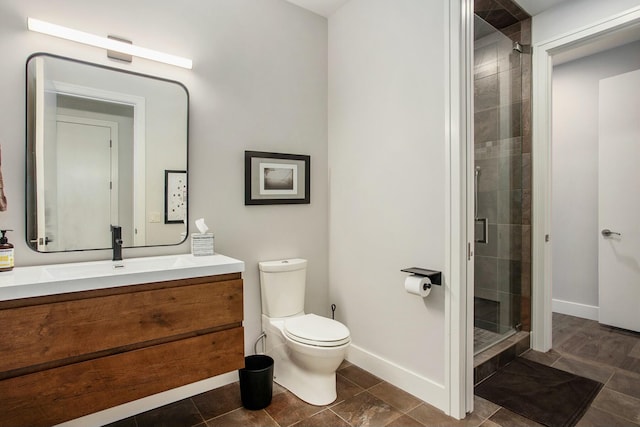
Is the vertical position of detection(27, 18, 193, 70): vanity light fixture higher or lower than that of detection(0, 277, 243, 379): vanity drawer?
higher

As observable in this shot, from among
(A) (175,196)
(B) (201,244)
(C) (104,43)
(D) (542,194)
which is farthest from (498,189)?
(C) (104,43)

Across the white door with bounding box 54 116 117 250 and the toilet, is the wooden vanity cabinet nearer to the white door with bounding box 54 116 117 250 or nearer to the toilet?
the toilet

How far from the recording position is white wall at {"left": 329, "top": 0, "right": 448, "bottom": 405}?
2016mm

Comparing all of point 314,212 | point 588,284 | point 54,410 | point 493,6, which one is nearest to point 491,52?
point 493,6

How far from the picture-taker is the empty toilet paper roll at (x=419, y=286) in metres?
1.95

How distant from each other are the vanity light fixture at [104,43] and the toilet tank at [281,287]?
1.39 m

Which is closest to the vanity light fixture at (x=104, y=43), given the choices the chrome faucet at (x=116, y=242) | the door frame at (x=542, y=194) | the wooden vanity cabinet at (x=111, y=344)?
the chrome faucet at (x=116, y=242)

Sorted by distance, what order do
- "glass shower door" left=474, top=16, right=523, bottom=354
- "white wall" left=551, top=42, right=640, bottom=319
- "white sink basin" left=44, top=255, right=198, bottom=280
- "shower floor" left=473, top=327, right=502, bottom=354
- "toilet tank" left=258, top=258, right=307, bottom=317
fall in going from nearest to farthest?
1. "white sink basin" left=44, top=255, right=198, bottom=280
2. "toilet tank" left=258, top=258, right=307, bottom=317
3. "shower floor" left=473, top=327, right=502, bottom=354
4. "glass shower door" left=474, top=16, right=523, bottom=354
5. "white wall" left=551, top=42, right=640, bottom=319

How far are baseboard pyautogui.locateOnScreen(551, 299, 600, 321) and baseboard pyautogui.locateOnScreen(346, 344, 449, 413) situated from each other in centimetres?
229

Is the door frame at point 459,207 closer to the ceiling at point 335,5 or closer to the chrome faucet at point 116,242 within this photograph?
the ceiling at point 335,5

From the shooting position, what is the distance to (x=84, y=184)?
1863 mm

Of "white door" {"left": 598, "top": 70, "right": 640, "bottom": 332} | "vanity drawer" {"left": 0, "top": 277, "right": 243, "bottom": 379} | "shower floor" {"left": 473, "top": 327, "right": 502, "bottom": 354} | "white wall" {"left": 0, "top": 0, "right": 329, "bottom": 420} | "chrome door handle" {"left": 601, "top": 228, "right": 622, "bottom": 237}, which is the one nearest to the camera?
"vanity drawer" {"left": 0, "top": 277, "right": 243, "bottom": 379}

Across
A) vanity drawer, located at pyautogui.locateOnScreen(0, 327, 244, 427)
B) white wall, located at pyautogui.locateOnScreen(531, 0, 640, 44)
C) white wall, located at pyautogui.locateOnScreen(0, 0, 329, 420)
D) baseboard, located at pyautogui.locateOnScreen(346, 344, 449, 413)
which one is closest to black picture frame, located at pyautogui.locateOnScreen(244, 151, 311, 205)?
white wall, located at pyautogui.locateOnScreen(0, 0, 329, 420)

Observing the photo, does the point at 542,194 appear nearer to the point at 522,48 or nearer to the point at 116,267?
the point at 522,48
